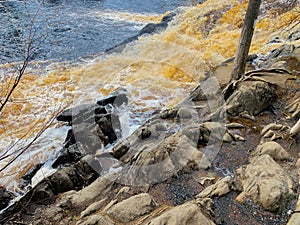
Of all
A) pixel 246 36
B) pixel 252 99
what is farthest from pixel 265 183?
pixel 246 36

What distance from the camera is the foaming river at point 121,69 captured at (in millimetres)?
8664

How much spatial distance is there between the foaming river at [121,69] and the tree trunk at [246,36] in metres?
2.85

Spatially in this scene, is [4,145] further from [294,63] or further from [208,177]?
[294,63]

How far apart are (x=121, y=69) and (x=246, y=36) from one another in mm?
7182

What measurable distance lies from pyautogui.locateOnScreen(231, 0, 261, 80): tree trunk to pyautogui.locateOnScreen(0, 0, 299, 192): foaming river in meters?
2.85

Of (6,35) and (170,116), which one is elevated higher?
(6,35)

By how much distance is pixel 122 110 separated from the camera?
9.65 meters

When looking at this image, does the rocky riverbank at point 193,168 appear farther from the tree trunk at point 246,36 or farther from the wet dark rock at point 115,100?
the wet dark rock at point 115,100

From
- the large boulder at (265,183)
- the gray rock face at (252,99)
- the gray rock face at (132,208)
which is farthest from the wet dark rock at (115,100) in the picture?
the large boulder at (265,183)

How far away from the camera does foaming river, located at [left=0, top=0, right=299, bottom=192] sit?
866 centimetres

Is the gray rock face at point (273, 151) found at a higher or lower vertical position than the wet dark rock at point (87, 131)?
higher

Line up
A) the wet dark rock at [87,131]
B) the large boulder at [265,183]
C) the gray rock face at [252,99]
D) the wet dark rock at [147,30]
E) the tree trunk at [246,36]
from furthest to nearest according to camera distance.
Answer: the wet dark rock at [147,30] < the wet dark rock at [87,131] < the tree trunk at [246,36] < the gray rock face at [252,99] < the large boulder at [265,183]

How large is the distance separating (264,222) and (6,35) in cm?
1409

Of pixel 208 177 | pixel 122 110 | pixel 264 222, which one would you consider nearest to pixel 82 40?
pixel 122 110
